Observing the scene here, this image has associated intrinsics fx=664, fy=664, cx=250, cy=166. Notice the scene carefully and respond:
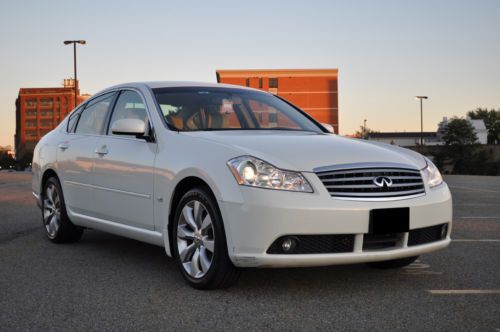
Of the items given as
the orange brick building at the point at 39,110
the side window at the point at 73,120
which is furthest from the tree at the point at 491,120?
the side window at the point at 73,120

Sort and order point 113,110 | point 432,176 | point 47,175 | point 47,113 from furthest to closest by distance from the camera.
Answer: point 47,113 → point 47,175 → point 113,110 → point 432,176

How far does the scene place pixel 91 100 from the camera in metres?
7.25

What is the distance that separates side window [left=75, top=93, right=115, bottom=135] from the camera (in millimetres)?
6682

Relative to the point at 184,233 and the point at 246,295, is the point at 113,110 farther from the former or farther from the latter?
the point at 246,295

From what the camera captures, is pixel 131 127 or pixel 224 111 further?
pixel 224 111

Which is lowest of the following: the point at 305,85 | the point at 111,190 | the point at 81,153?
the point at 111,190

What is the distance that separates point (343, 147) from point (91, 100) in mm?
3423

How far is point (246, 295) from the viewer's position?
461cm

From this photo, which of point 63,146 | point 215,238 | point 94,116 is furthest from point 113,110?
point 215,238

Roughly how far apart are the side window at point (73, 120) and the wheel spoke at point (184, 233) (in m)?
2.82

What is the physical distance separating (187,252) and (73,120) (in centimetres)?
318

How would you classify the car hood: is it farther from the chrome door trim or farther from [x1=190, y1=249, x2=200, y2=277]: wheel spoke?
[x1=190, y1=249, x2=200, y2=277]: wheel spoke

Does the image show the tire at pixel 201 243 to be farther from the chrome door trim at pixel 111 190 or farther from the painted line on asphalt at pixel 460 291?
the painted line on asphalt at pixel 460 291

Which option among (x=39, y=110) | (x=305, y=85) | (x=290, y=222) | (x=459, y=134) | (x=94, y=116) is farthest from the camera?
(x=39, y=110)
